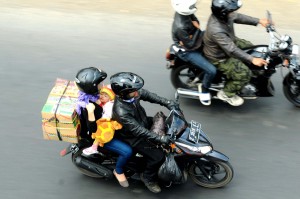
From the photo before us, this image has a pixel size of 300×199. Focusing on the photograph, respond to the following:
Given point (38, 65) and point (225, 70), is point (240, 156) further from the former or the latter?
point (38, 65)

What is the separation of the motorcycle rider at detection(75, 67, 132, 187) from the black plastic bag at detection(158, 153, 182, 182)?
45 centimetres

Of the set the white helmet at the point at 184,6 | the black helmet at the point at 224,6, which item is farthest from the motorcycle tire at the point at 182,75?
the black helmet at the point at 224,6

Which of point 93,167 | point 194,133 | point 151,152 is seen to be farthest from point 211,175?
point 93,167

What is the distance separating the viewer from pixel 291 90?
23.1 ft

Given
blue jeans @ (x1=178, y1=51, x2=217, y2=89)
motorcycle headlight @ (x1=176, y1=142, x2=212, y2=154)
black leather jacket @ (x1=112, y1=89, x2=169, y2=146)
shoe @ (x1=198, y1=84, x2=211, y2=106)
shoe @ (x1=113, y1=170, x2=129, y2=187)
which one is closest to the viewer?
black leather jacket @ (x1=112, y1=89, x2=169, y2=146)

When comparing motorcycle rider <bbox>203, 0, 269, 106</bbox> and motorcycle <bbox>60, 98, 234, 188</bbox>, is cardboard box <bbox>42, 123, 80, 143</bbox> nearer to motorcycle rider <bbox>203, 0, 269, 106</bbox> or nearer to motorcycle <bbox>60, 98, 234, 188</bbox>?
motorcycle <bbox>60, 98, 234, 188</bbox>

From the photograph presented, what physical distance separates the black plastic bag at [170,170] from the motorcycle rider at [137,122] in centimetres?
18

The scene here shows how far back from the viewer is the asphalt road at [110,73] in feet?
19.0

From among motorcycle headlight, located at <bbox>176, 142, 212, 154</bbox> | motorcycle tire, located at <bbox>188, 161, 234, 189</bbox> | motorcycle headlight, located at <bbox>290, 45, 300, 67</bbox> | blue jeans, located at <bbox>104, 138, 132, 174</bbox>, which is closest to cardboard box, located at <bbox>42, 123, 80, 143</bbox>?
blue jeans, located at <bbox>104, 138, 132, 174</bbox>

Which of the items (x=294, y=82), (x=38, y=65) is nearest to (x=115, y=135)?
(x=294, y=82)

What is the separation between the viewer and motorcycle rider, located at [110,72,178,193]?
499 centimetres

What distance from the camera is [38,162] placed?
20.3 ft

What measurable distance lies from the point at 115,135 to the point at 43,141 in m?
1.62

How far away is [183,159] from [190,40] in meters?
2.14
